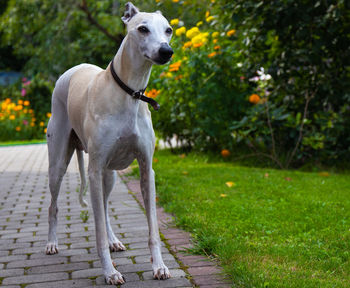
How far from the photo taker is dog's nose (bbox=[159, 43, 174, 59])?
2.97 metres

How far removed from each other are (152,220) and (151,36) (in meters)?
1.33

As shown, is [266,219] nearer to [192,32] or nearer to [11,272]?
[11,272]

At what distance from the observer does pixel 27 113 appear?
51.2 feet

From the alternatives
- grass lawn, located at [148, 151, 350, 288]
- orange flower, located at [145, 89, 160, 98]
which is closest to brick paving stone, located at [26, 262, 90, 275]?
grass lawn, located at [148, 151, 350, 288]

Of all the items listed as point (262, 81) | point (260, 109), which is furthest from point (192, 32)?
point (260, 109)

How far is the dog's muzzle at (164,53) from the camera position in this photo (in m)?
2.97

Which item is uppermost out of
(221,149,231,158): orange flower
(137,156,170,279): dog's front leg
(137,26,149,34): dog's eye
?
(137,26,149,34): dog's eye

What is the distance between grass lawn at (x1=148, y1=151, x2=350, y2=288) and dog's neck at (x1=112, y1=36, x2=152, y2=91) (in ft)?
4.65

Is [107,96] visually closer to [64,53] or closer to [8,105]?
[8,105]

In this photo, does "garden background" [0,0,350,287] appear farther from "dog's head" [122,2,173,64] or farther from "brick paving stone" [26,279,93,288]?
"dog's head" [122,2,173,64]

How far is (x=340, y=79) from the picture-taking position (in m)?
7.46

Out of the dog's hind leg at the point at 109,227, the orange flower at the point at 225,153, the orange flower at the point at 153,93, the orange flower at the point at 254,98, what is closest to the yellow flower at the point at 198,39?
the orange flower at the point at 153,93

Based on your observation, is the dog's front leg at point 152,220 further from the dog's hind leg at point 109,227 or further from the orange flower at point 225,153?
the orange flower at point 225,153

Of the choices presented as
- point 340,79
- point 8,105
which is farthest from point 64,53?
point 340,79
